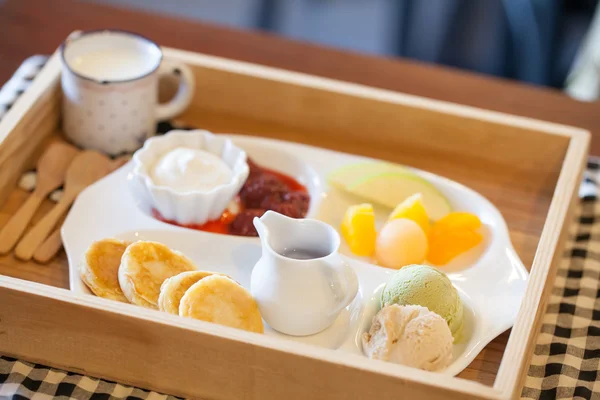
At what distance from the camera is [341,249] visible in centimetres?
150

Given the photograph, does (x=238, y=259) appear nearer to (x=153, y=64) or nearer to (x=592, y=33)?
(x=153, y=64)

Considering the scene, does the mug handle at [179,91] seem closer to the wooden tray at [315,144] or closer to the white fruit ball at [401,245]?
the wooden tray at [315,144]

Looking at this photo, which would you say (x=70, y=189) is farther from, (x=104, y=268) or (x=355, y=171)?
(x=355, y=171)

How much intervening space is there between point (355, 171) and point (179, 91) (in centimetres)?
46

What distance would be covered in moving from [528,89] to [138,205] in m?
1.12

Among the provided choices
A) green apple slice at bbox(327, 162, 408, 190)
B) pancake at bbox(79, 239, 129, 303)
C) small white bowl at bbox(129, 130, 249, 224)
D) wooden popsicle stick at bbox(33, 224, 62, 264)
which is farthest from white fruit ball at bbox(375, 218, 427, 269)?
wooden popsicle stick at bbox(33, 224, 62, 264)

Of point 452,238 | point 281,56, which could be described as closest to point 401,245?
point 452,238

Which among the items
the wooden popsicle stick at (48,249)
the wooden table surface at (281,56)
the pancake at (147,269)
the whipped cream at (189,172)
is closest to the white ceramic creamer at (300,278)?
the pancake at (147,269)

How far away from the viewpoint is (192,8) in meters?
3.85

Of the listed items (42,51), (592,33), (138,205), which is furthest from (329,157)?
(592,33)

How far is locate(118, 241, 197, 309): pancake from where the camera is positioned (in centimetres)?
128

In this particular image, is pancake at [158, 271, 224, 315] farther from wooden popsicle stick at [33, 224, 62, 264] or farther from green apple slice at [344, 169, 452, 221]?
green apple slice at [344, 169, 452, 221]

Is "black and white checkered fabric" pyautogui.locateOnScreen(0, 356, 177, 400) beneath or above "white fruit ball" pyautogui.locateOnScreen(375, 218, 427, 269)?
beneath

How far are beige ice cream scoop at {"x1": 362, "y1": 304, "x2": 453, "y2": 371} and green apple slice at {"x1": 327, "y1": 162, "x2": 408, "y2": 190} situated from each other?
0.44 metres
